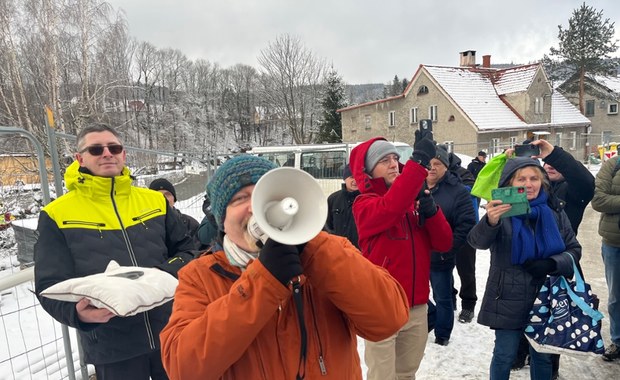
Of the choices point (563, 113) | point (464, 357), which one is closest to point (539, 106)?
point (563, 113)

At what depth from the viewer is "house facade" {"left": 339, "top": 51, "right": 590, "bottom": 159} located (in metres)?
24.6

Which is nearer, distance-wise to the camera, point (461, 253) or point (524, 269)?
point (524, 269)

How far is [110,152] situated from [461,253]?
399 centimetres

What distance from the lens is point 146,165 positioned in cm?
640

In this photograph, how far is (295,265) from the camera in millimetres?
1008

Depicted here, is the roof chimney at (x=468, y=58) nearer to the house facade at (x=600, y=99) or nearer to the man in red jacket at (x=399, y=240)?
the house facade at (x=600, y=99)

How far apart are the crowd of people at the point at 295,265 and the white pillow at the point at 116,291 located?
0.46 ft

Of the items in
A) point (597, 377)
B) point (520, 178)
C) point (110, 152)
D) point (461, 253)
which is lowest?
point (597, 377)

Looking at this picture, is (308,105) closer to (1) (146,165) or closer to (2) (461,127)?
(2) (461,127)

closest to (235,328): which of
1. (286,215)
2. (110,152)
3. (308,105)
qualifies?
(286,215)

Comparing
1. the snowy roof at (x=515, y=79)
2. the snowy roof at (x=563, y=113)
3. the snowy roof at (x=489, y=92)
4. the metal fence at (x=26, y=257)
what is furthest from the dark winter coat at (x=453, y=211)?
the snowy roof at (x=563, y=113)

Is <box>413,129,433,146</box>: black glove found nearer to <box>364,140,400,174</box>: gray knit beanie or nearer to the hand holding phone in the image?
the hand holding phone

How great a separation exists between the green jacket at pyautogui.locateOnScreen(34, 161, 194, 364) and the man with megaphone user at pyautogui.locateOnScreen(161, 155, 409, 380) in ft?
3.53

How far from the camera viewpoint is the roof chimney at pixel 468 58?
31641mm
